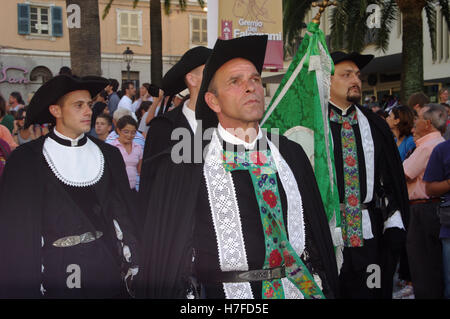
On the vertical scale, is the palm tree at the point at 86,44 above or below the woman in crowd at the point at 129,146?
above

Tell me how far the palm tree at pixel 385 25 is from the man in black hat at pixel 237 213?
11179 mm

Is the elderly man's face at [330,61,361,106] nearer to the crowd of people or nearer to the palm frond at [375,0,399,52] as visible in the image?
the crowd of people

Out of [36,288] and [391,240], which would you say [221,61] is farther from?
[391,240]

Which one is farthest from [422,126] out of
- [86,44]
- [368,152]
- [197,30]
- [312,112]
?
[197,30]

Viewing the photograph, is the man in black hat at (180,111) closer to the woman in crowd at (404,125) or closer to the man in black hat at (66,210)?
the man in black hat at (66,210)

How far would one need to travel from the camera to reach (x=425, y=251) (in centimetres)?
611

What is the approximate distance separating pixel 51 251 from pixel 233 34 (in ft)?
8.72

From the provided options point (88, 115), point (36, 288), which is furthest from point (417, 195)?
point (36, 288)

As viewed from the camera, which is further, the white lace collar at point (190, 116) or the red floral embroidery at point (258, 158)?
the white lace collar at point (190, 116)

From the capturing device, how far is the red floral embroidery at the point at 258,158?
315 cm

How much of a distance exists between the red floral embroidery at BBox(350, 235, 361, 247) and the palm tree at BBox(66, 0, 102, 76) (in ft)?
20.7

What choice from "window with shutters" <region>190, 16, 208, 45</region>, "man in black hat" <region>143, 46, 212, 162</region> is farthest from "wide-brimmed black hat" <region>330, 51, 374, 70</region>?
"window with shutters" <region>190, 16, 208, 45</region>

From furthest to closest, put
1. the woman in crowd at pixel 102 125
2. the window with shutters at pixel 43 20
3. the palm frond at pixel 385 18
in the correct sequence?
1. the window with shutters at pixel 43 20
2. the palm frond at pixel 385 18
3. the woman in crowd at pixel 102 125

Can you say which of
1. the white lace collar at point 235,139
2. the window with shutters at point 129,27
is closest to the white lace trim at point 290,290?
the white lace collar at point 235,139
